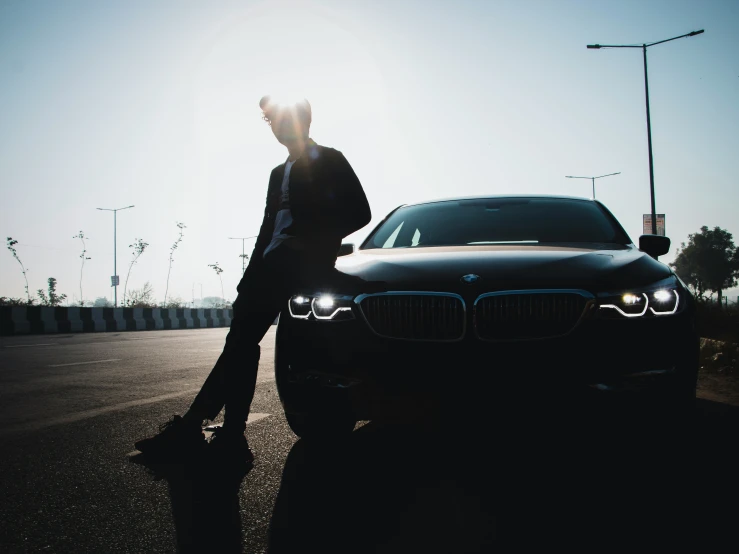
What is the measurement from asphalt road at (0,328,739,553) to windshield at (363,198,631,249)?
1.29 meters

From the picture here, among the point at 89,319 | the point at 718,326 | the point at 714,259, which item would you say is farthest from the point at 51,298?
the point at 714,259

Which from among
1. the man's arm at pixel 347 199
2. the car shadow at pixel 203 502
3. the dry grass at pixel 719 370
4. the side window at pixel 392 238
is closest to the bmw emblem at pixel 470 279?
the man's arm at pixel 347 199

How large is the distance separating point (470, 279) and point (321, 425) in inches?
39.1

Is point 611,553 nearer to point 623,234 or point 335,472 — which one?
point 335,472

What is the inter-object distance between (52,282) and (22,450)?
49.6 meters

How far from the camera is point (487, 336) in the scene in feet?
9.77

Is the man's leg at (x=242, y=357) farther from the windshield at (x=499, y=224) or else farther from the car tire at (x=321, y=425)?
the windshield at (x=499, y=224)

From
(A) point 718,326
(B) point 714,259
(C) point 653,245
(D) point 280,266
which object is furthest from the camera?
(B) point 714,259

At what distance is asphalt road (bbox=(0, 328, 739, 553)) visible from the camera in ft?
7.92

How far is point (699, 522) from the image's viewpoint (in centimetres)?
255

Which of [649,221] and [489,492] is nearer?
[489,492]

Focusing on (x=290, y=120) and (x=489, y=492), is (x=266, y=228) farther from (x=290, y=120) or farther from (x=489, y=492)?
(x=489, y=492)

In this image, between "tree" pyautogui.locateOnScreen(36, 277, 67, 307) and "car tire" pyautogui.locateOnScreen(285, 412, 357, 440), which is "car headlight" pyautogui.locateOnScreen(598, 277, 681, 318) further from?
"tree" pyautogui.locateOnScreen(36, 277, 67, 307)

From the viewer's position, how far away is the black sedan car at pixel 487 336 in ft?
9.32
